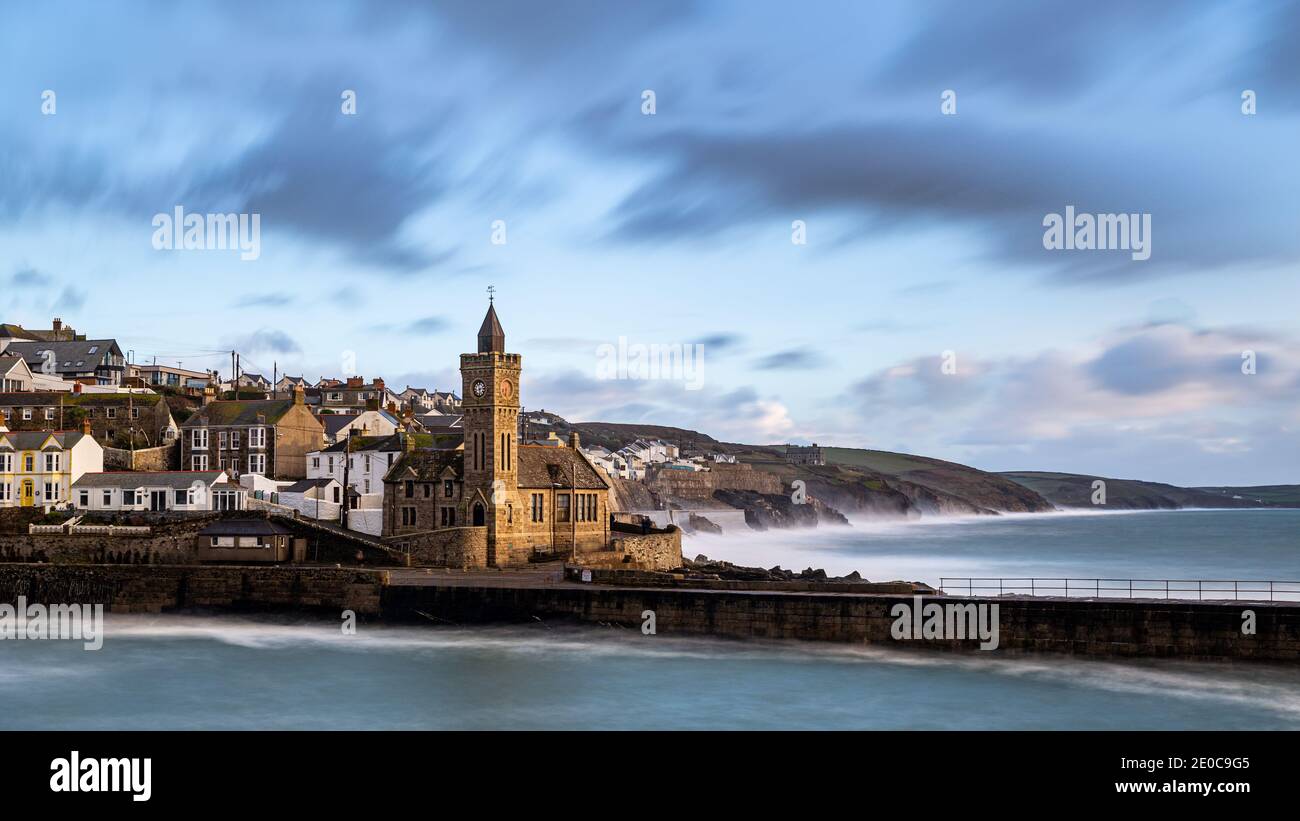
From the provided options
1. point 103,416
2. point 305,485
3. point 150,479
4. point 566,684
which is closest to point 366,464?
point 305,485

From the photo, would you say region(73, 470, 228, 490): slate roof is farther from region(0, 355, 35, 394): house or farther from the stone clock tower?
region(0, 355, 35, 394): house

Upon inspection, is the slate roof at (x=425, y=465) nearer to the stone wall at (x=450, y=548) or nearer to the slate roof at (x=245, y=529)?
the stone wall at (x=450, y=548)

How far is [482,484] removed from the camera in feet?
184

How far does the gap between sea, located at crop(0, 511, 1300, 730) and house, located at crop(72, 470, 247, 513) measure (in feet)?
48.3

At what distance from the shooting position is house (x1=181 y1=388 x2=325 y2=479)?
2876 inches

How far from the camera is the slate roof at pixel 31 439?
216ft

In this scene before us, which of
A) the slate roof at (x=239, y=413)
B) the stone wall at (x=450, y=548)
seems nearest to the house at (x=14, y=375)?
the slate roof at (x=239, y=413)

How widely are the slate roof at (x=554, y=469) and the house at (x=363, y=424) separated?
18025 mm

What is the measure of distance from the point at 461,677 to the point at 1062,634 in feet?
66.7

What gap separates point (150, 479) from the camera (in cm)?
6481

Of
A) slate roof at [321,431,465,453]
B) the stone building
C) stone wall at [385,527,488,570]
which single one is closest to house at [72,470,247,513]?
slate roof at [321,431,465,453]

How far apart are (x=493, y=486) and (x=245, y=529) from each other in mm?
12537
